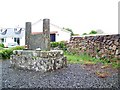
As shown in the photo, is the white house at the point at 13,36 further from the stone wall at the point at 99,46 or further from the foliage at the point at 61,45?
the stone wall at the point at 99,46

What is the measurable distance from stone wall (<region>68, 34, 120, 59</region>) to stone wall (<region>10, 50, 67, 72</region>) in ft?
9.24

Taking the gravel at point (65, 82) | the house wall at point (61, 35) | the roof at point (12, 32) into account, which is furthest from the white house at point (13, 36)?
the gravel at point (65, 82)

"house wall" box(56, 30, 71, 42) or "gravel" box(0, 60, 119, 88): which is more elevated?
"house wall" box(56, 30, 71, 42)

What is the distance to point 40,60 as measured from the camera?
8.71 metres

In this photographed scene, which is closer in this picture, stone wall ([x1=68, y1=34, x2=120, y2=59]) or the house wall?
stone wall ([x1=68, y1=34, x2=120, y2=59])

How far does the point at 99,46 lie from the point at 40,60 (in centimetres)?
475

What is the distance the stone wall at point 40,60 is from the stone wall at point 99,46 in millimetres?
2817

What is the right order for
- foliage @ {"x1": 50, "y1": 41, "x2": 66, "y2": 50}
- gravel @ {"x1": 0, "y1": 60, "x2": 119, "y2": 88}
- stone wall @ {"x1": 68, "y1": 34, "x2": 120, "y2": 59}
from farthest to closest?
foliage @ {"x1": 50, "y1": 41, "x2": 66, "y2": 50}
stone wall @ {"x1": 68, "y1": 34, "x2": 120, "y2": 59}
gravel @ {"x1": 0, "y1": 60, "x2": 119, "y2": 88}

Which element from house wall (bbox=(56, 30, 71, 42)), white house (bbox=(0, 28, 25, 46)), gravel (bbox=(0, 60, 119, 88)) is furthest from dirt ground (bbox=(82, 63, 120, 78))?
white house (bbox=(0, 28, 25, 46))

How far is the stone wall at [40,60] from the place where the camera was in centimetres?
866

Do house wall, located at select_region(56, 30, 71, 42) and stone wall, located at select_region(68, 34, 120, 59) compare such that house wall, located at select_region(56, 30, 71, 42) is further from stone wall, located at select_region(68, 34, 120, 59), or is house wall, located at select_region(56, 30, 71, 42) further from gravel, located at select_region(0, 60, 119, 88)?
gravel, located at select_region(0, 60, 119, 88)

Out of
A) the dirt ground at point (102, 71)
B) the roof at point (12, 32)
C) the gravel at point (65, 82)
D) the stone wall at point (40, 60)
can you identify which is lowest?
the gravel at point (65, 82)

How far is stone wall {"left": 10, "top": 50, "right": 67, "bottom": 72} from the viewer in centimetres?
866

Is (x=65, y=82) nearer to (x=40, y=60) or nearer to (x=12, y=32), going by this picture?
(x=40, y=60)
